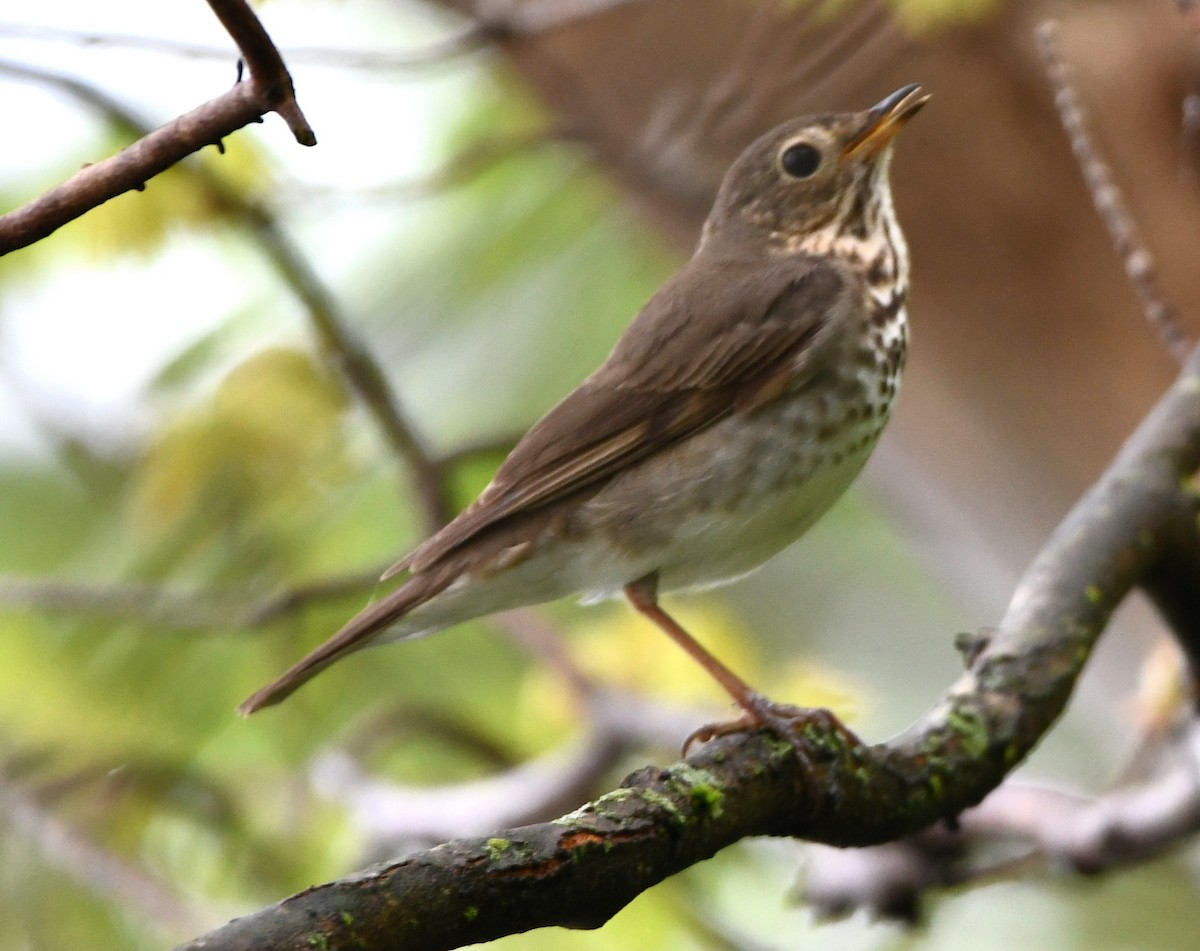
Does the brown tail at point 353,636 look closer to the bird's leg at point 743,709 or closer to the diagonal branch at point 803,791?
the bird's leg at point 743,709

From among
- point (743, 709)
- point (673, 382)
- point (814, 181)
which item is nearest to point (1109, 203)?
point (814, 181)

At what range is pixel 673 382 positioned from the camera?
320 cm

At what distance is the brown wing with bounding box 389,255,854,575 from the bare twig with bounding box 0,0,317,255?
4.46ft

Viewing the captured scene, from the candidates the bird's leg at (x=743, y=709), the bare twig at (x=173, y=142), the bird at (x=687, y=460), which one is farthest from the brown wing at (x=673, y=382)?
the bare twig at (x=173, y=142)

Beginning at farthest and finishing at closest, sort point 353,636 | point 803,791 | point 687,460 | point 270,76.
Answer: point 687,460 < point 353,636 < point 803,791 < point 270,76

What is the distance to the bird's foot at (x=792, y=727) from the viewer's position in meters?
2.24

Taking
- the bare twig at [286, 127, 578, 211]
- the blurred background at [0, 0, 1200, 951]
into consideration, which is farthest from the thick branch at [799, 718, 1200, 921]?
the bare twig at [286, 127, 578, 211]

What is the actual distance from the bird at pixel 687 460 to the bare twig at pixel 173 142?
4.13ft

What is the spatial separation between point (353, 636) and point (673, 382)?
899 millimetres

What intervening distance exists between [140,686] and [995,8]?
2.97 meters

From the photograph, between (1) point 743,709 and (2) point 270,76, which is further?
(1) point 743,709

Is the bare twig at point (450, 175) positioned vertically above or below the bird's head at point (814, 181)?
above

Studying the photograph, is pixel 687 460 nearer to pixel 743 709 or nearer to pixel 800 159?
pixel 743 709

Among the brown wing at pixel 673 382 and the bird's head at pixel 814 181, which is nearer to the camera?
the brown wing at pixel 673 382
